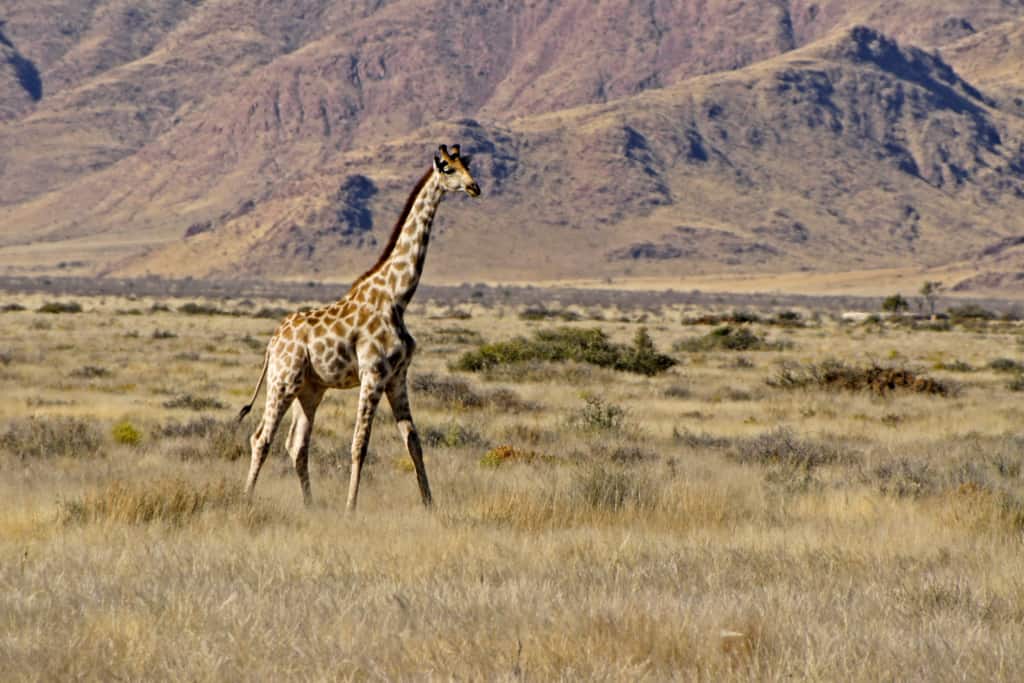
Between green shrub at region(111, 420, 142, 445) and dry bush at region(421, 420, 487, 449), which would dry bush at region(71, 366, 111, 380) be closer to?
green shrub at region(111, 420, 142, 445)

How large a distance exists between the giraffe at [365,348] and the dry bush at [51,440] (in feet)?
13.2

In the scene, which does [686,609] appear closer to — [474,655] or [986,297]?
[474,655]

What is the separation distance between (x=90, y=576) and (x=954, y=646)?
4551mm

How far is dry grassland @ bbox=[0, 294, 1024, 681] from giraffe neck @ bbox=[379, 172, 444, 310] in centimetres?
176

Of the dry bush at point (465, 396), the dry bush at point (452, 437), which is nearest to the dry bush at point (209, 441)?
the dry bush at point (452, 437)

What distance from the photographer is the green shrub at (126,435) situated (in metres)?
15.9

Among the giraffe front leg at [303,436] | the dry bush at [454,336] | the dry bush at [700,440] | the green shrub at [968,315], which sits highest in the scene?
the giraffe front leg at [303,436]

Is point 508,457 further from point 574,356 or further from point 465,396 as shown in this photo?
point 574,356

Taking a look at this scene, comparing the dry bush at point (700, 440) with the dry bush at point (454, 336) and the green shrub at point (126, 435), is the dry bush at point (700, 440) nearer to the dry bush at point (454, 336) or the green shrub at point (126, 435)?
the green shrub at point (126, 435)

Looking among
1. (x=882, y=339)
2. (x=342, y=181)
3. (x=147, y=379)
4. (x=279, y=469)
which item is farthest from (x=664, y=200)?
(x=279, y=469)

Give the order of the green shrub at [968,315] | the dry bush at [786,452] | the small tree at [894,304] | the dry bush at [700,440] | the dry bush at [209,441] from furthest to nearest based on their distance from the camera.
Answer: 1. the small tree at [894,304]
2. the green shrub at [968,315]
3. the dry bush at [700,440]
4. the dry bush at [786,452]
5. the dry bush at [209,441]

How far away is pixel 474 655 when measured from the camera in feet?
20.2

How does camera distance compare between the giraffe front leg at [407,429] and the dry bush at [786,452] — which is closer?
the giraffe front leg at [407,429]

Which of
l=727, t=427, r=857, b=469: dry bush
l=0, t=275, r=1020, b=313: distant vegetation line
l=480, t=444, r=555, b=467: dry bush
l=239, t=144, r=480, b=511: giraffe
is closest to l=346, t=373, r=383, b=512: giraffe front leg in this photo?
l=239, t=144, r=480, b=511: giraffe
